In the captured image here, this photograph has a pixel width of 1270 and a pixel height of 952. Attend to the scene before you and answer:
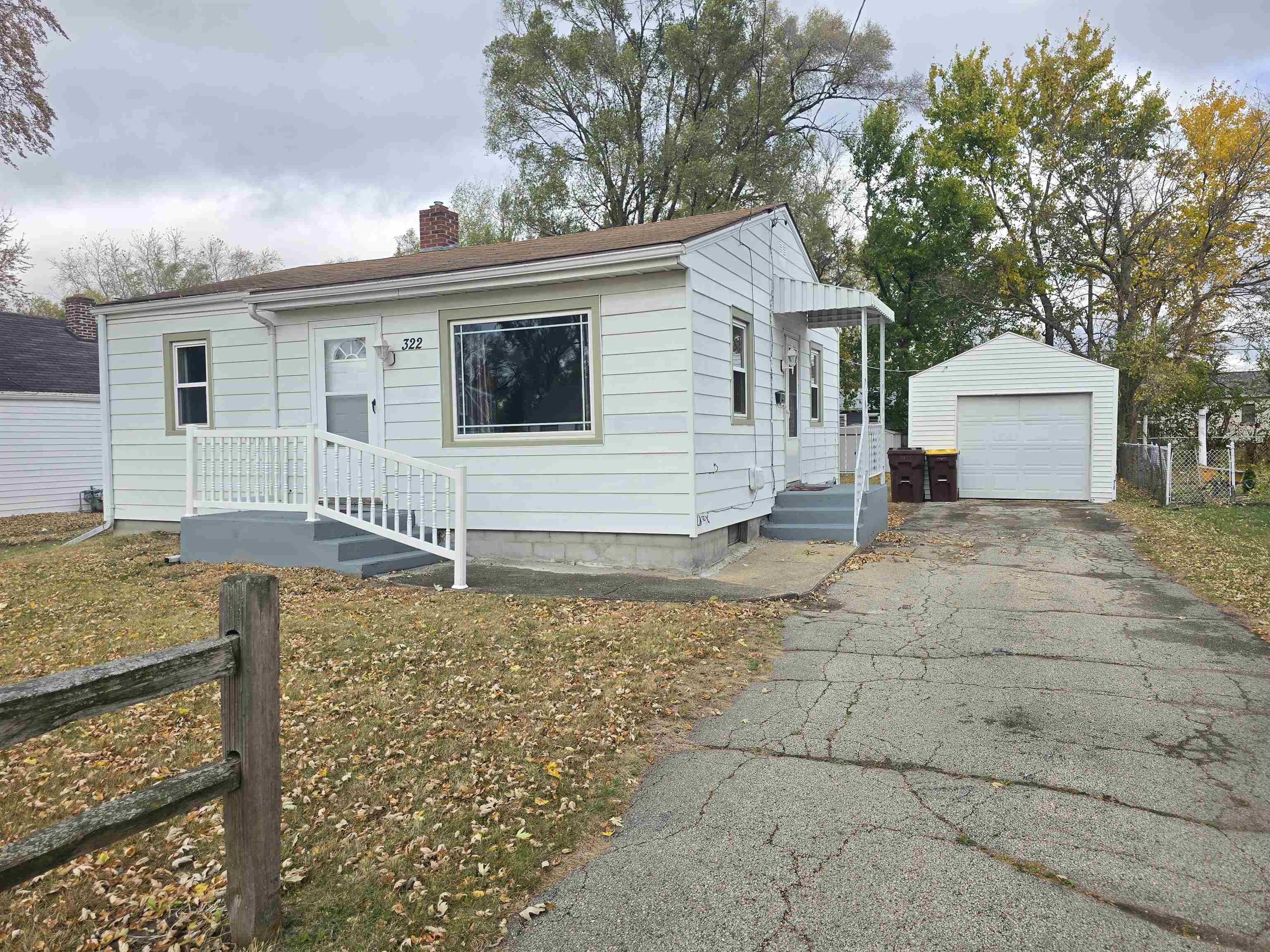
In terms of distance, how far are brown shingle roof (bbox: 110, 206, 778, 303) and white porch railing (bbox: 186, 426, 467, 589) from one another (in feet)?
6.92

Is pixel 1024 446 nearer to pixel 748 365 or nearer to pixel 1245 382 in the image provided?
pixel 748 365

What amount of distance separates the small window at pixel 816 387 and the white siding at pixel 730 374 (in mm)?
251

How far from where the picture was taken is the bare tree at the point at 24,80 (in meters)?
17.5

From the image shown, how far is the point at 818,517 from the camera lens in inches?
455

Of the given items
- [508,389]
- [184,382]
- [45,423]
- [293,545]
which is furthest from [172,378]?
[45,423]

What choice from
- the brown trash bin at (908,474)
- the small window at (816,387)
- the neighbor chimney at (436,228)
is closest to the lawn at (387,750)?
the small window at (816,387)

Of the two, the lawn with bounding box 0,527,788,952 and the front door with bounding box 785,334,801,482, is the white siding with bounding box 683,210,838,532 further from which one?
the lawn with bounding box 0,527,788,952

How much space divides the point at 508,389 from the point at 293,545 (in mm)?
2875

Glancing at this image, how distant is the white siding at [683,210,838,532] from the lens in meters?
9.12

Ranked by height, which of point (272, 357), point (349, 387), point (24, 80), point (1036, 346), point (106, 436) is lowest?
point (106, 436)

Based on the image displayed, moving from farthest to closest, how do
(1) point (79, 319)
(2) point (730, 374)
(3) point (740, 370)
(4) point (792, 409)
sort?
(1) point (79, 319) < (4) point (792, 409) < (3) point (740, 370) < (2) point (730, 374)

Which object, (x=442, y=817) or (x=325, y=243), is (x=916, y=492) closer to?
(x=442, y=817)

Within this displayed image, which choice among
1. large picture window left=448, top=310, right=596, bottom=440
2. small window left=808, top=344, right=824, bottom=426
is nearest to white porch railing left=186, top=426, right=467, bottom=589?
large picture window left=448, top=310, right=596, bottom=440

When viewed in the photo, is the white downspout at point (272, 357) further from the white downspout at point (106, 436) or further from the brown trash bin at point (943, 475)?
the brown trash bin at point (943, 475)
